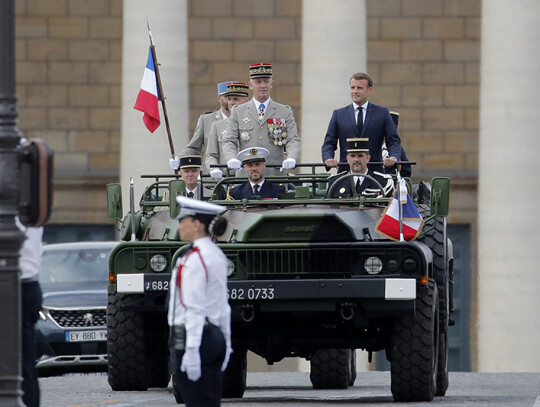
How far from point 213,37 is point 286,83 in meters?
1.86

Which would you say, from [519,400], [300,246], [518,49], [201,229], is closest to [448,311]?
[519,400]

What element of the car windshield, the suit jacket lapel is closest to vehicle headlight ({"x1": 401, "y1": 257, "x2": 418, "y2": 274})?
the suit jacket lapel

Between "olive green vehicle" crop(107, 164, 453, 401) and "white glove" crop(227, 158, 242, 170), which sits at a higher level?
"white glove" crop(227, 158, 242, 170)

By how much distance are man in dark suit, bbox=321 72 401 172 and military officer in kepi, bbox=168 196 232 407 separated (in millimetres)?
6911

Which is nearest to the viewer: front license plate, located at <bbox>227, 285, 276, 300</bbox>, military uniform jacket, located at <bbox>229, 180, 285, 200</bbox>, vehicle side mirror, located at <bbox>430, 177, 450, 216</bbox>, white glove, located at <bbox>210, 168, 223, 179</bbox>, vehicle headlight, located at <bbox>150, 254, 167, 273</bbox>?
front license plate, located at <bbox>227, 285, 276, 300</bbox>

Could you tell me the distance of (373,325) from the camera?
17312 millimetres

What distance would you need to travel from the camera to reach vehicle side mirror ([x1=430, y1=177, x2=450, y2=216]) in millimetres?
17125

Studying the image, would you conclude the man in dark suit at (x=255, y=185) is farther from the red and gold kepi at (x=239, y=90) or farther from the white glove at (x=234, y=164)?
the red and gold kepi at (x=239, y=90)

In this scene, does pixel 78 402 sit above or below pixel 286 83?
below

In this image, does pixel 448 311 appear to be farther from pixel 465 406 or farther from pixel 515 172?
pixel 515 172

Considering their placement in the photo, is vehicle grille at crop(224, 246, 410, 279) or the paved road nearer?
vehicle grille at crop(224, 246, 410, 279)

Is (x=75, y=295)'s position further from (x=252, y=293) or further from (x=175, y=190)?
(x=252, y=293)

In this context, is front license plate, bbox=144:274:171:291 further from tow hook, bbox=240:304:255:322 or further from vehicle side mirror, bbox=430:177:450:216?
vehicle side mirror, bbox=430:177:450:216

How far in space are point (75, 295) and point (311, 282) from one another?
24.6ft
